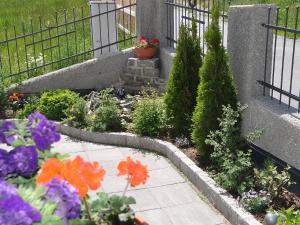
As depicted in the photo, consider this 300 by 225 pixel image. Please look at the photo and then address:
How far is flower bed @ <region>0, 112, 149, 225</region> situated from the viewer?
1.70 metres

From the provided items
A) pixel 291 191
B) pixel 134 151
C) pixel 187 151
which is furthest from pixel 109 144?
pixel 291 191

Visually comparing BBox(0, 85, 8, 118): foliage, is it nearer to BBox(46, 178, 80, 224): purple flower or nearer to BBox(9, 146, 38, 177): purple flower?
BBox(9, 146, 38, 177): purple flower

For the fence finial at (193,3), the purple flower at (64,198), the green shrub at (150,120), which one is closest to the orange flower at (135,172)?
the purple flower at (64,198)

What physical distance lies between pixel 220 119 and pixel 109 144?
194cm

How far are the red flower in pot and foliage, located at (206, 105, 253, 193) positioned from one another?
10.4ft

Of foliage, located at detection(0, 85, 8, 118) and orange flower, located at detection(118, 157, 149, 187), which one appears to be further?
foliage, located at detection(0, 85, 8, 118)

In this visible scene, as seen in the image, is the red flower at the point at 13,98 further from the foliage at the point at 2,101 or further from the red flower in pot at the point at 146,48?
the red flower in pot at the point at 146,48

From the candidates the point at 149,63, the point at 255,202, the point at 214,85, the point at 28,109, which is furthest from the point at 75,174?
the point at 149,63

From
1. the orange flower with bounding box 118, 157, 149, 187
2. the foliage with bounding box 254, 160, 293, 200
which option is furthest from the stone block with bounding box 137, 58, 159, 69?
the orange flower with bounding box 118, 157, 149, 187

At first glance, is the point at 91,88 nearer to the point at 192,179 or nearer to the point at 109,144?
the point at 109,144

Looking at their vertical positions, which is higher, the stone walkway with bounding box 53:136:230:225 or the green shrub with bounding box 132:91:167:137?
the green shrub with bounding box 132:91:167:137

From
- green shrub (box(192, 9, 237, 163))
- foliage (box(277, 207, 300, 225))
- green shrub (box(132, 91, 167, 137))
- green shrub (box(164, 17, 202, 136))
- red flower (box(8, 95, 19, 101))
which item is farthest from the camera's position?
red flower (box(8, 95, 19, 101))

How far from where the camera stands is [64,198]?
→ 6.09ft

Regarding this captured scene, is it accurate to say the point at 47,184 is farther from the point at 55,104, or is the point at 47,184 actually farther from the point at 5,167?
the point at 55,104
